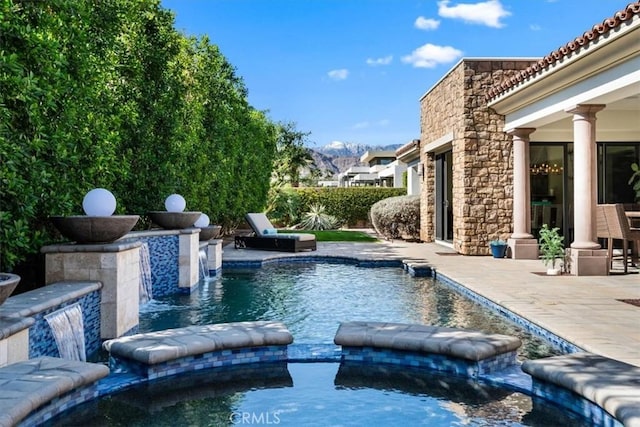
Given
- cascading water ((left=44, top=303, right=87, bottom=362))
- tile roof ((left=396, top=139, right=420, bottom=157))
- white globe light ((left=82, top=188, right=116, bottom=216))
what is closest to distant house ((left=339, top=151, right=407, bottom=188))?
tile roof ((left=396, top=139, right=420, bottom=157))

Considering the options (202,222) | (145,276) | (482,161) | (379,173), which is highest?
(379,173)

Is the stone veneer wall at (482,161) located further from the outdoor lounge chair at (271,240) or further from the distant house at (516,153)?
the outdoor lounge chair at (271,240)

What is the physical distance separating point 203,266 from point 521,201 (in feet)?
24.7

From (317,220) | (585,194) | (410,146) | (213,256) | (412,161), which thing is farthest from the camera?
(317,220)

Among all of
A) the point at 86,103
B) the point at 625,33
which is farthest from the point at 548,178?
the point at 86,103

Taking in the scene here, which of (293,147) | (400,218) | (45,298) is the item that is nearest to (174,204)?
(45,298)

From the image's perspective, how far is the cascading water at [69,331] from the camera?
16.8ft

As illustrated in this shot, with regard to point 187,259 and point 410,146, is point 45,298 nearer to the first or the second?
point 187,259

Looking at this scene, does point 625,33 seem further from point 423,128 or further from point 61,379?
point 423,128

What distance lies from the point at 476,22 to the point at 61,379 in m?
90.8

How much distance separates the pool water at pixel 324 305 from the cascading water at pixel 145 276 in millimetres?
158

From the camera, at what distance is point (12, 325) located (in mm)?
3988

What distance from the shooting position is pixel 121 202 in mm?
10289

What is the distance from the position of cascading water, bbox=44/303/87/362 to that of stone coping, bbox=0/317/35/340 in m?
0.80
